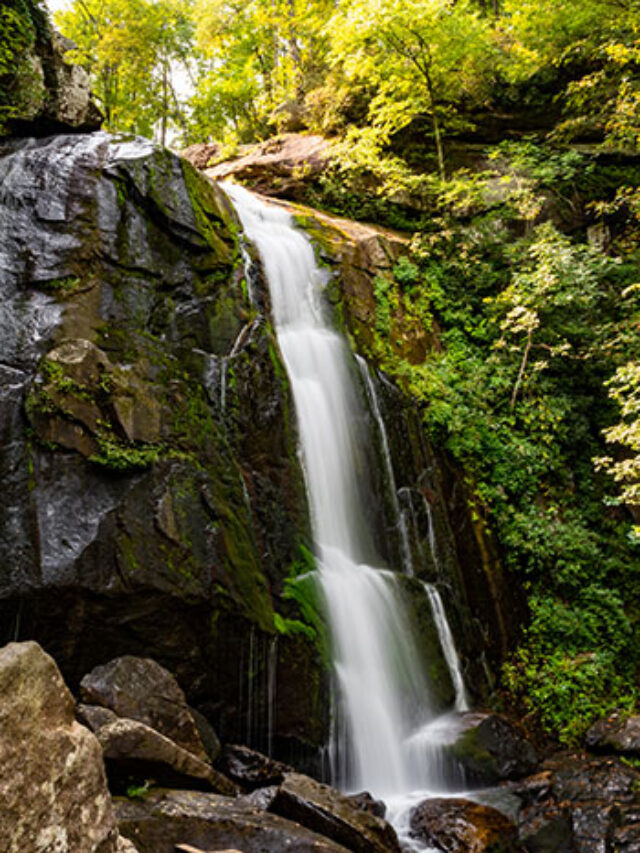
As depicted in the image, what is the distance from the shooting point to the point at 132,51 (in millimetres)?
20047

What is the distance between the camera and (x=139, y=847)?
318 centimetres

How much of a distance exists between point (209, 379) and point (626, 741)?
6.63 m

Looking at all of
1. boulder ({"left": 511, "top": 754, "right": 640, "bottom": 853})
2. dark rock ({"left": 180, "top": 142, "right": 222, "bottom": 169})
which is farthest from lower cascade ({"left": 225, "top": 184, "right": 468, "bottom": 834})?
dark rock ({"left": 180, "top": 142, "right": 222, "bottom": 169})

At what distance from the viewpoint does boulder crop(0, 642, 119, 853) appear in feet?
5.91

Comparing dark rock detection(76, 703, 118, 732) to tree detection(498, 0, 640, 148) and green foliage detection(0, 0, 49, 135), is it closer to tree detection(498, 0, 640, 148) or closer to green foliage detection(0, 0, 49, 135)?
green foliage detection(0, 0, 49, 135)

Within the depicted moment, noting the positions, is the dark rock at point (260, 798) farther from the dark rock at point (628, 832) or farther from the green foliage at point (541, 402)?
the green foliage at point (541, 402)

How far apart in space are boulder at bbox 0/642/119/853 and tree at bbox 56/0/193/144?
69.5 feet

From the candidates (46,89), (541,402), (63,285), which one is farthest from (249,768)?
(46,89)

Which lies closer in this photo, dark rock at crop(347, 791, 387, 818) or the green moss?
dark rock at crop(347, 791, 387, 818)

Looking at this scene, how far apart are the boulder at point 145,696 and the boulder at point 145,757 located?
1.35ft

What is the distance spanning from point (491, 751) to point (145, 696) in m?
4.20

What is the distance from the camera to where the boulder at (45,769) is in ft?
5.91

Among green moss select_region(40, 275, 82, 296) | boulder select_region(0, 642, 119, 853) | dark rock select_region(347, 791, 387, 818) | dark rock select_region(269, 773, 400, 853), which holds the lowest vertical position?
dark rock select_region(347, 791, 387, 818)

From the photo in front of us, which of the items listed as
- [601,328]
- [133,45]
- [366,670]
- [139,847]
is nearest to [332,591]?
[366,670]
